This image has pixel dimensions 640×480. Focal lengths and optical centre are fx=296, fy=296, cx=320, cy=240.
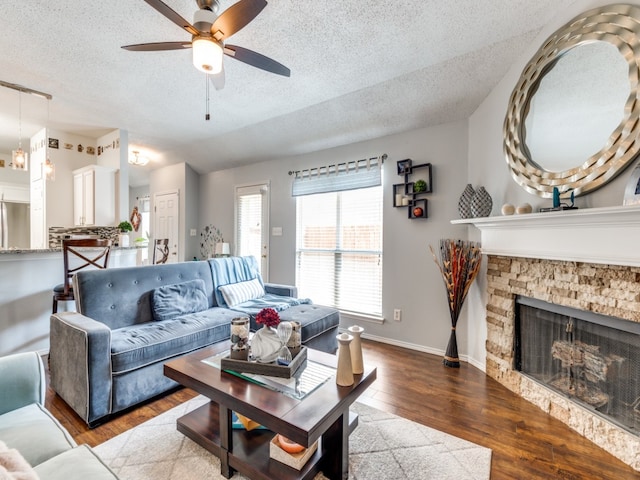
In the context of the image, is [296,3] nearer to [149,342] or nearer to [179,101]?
[179,101]

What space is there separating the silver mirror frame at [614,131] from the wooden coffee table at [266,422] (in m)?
1.75

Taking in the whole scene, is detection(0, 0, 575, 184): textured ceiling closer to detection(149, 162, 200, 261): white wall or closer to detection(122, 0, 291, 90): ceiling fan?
detection(122, 0, 291, 90): ceiling fan

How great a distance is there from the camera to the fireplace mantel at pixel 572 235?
61.4 inches

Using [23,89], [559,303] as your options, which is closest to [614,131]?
[559,303]

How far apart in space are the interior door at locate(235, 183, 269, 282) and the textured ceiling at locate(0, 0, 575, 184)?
0.90 m

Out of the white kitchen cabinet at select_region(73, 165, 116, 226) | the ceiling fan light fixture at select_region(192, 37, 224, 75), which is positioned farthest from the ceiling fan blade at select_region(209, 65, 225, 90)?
the white kitchen cabinet at select_region(73, 165, 116, 226)

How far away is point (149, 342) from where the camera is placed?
211cm

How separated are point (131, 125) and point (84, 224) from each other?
167 centimetres

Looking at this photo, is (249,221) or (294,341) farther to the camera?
(249,221)

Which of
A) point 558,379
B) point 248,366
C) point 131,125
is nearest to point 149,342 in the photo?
point 248,366

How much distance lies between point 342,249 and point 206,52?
270 centimetres

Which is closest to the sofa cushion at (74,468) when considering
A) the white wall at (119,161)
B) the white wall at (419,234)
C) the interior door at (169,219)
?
the white wall at (419,234)

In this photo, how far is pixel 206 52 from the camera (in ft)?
5.61

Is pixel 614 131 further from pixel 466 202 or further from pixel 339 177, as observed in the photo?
pixel 339 177
